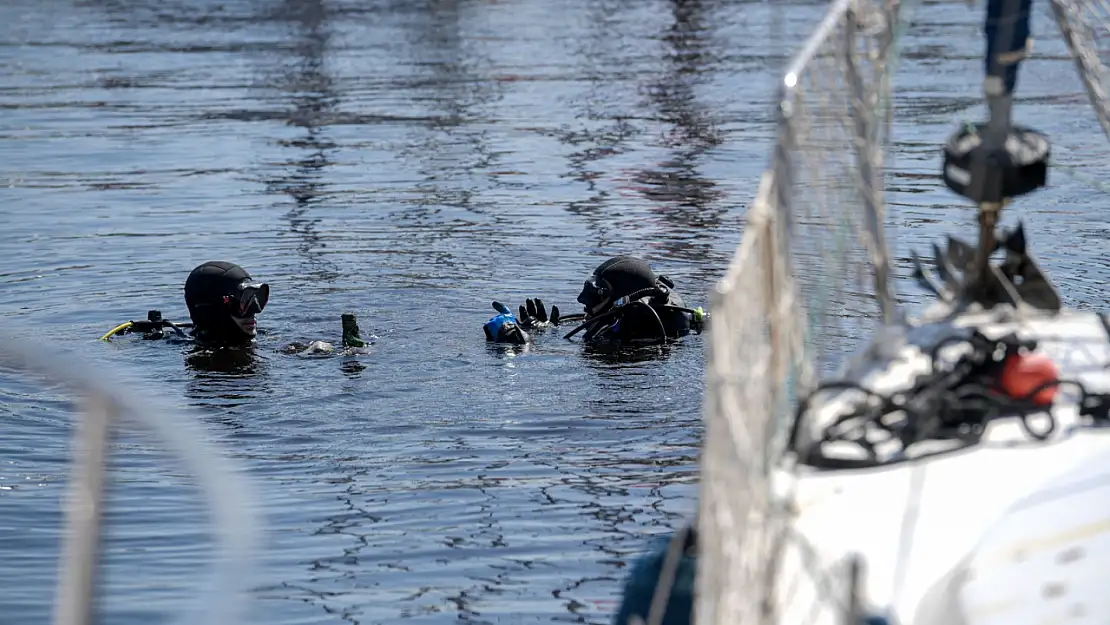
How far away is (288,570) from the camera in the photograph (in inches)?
255

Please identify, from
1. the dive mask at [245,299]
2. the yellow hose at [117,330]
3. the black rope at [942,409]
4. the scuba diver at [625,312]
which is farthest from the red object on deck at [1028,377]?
the yellow hose at [117,330]

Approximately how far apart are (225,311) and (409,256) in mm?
2974

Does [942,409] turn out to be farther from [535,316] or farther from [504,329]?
[535,316]

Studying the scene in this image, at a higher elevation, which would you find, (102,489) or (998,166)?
(998,166)

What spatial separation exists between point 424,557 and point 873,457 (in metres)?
2.78

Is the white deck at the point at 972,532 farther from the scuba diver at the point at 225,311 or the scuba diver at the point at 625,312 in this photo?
the scuba diver at the point at 225,311

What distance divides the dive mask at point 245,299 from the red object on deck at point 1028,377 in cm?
Result: 636

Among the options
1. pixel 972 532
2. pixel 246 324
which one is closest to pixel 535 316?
pixel 246 324

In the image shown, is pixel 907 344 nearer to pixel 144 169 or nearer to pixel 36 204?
pixel 36 204

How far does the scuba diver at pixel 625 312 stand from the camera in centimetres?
1014

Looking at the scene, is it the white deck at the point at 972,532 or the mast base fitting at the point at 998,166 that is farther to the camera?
the mast base fitting at the point at 998,166

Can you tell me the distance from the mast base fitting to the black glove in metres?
A: 5.11

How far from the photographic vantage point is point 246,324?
10.4 m

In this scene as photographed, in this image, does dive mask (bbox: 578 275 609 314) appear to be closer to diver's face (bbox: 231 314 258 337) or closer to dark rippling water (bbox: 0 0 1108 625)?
dark rippling water (bbox: 0 0 1108 625)
